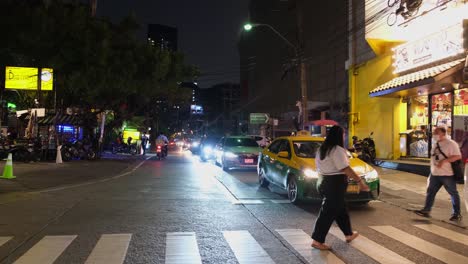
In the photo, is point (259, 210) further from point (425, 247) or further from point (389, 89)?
point (389, 89)

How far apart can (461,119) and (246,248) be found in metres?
10.8

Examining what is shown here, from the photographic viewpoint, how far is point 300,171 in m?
10.6

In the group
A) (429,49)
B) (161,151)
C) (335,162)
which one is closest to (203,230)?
(335,162)

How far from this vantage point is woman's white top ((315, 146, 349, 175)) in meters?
6.72

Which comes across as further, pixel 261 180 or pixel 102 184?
pixel 102 184

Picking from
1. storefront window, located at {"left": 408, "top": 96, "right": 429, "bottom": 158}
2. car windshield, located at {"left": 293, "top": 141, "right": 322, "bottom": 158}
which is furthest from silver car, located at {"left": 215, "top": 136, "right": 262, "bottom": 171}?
car windshield, located at {"left": 293, "top": 141, "right": 322, "bottom": 158}

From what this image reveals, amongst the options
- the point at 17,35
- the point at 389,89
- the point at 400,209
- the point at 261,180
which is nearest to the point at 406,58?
the point at 389,89

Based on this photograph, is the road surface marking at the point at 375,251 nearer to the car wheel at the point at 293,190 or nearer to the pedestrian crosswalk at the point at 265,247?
the pedestrian crosswalk at the point at 265,247

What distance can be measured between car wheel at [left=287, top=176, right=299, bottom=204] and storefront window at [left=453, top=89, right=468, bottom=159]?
355cm

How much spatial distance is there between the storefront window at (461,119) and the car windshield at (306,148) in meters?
3.35

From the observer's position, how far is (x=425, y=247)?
7.04 metres

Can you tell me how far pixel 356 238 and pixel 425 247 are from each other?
1028 millimetres

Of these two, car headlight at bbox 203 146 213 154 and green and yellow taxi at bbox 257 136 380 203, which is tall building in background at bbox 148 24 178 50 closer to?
car headlight at bbox 203 146 213 154

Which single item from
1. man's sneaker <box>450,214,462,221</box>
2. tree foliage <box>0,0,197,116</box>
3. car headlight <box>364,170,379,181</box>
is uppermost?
tree foliage <box>0,0,197,116</box>
